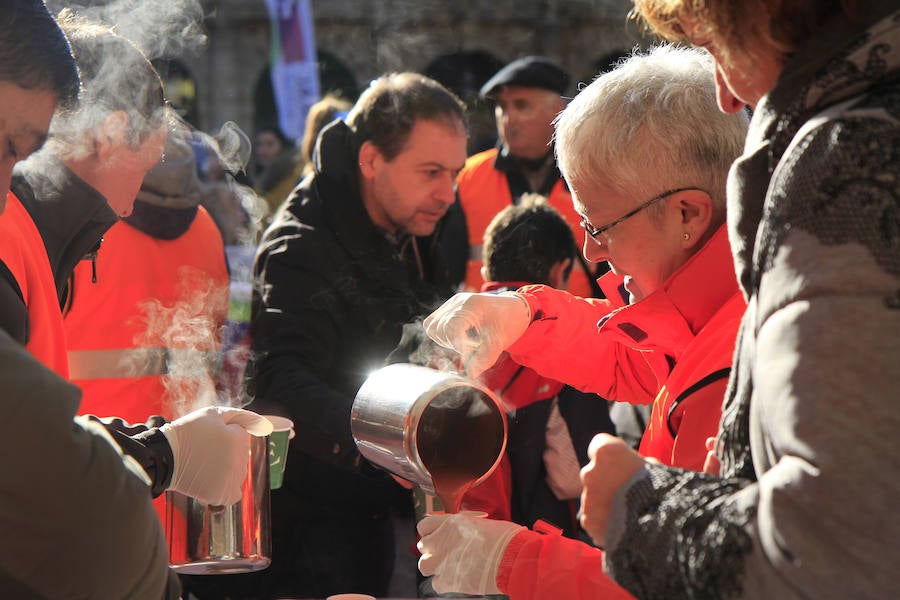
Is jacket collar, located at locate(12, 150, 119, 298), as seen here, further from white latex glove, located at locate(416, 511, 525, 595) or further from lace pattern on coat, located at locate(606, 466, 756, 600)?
lace pattern on coat, located at locate(606, 466, 756, 600)

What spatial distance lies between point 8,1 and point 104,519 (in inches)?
42.3

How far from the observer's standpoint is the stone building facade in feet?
62.5

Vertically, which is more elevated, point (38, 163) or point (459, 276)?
point (38, 163)

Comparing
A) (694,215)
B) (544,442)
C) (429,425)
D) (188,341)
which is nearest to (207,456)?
(429,425)

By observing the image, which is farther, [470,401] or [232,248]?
[232,248]

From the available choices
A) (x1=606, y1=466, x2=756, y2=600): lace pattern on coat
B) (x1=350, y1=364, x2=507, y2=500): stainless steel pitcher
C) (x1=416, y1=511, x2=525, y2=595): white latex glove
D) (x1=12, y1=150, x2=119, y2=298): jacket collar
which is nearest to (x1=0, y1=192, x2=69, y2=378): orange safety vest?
(x1=12, y1=150, x2=119, y2=298): jacket collar

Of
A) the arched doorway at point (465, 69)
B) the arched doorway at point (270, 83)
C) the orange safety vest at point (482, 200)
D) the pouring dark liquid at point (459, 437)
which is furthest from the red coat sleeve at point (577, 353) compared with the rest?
the arched doorway at point (270, 83)

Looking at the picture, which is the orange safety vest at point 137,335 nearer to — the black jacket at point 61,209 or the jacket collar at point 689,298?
the black jacket at point 61,209

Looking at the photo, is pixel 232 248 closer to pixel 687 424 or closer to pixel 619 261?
pixel 619 261

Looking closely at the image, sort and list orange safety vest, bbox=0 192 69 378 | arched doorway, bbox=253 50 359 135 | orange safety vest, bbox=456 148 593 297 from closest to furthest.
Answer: orange safety vest, bbox=0 192 69 378 < orange safety vest, bbox=456 148 593 297 < arched doorway, bbox=253 50 359 135

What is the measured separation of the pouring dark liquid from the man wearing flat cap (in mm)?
2494

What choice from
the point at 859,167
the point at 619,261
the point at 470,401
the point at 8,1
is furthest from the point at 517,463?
the point at 859,167

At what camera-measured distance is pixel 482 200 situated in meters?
5.31

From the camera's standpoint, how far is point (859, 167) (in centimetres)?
117
